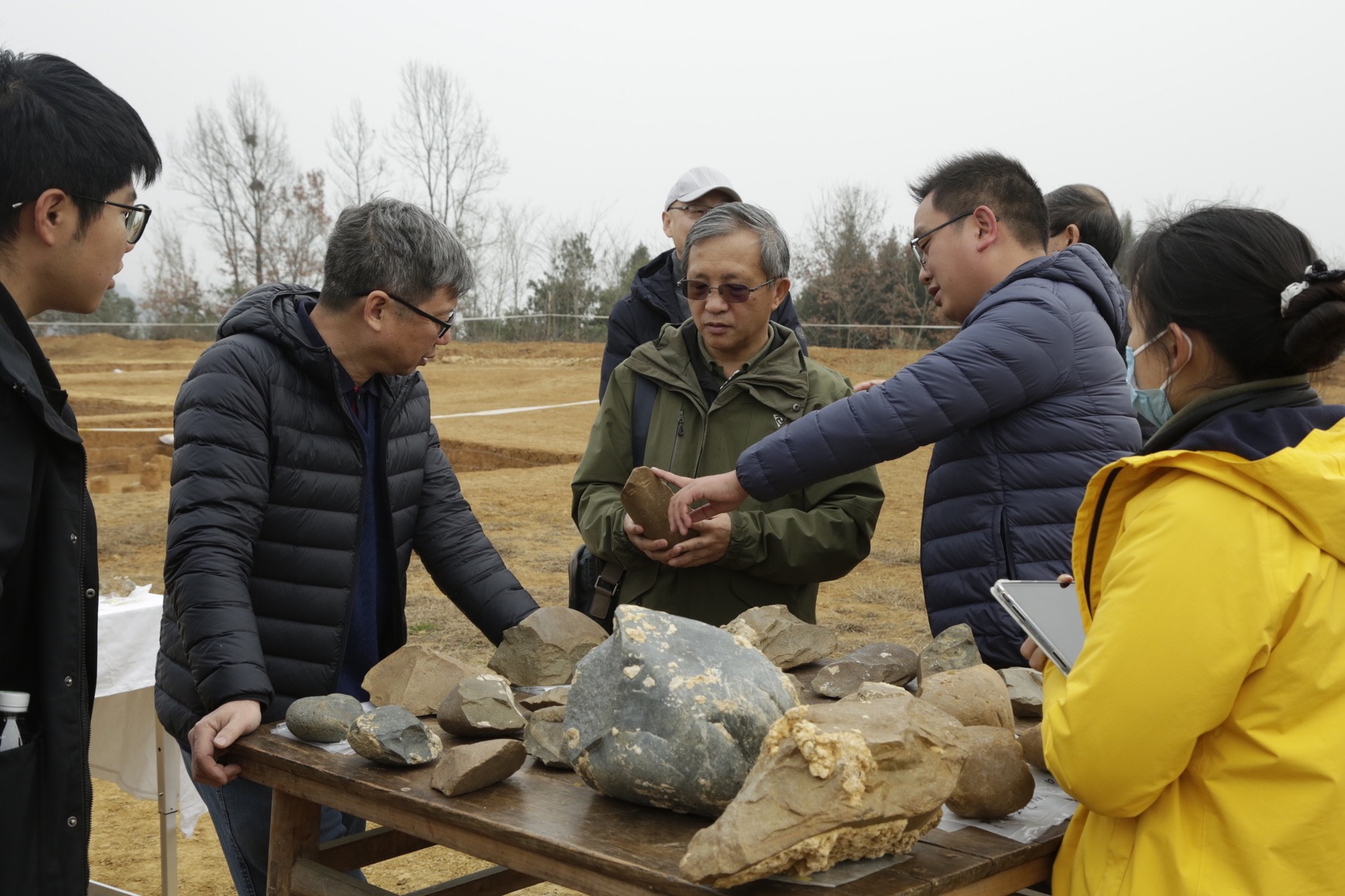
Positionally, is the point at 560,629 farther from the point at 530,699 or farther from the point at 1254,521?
the point at 1254,521

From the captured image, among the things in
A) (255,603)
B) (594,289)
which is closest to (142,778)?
(255,603)

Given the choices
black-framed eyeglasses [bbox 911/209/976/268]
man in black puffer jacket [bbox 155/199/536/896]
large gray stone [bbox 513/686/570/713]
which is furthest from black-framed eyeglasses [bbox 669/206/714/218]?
large gray stone [bbox 513/686/570/713]

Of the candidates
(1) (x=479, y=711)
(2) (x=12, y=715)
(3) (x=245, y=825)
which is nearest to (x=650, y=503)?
(1) (x=479, y=711)

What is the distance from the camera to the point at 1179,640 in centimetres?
139

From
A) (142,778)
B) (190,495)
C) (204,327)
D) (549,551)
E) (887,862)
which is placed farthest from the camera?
(204,327)

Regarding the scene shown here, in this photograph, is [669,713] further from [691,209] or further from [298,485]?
[691,209]

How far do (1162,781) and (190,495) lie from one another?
180 cm

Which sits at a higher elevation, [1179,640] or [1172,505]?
[1172,505]

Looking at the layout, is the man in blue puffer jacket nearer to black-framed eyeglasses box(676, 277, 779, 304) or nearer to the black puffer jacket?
black-framed eyeglasses box(676, 277, 779, 304)

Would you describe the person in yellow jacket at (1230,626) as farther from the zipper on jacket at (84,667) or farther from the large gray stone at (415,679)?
the zipper on jacket at (84,667)

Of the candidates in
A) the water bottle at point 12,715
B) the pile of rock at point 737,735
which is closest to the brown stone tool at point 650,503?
the pile of rock at point 737,735

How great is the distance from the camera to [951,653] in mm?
2297

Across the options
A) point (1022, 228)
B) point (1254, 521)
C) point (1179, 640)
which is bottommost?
point (1179, 640)

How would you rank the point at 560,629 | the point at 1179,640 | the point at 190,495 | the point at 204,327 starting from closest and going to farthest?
the point at 1179,640, the point at 190,495, the point at 560,629, the point at 204,327
